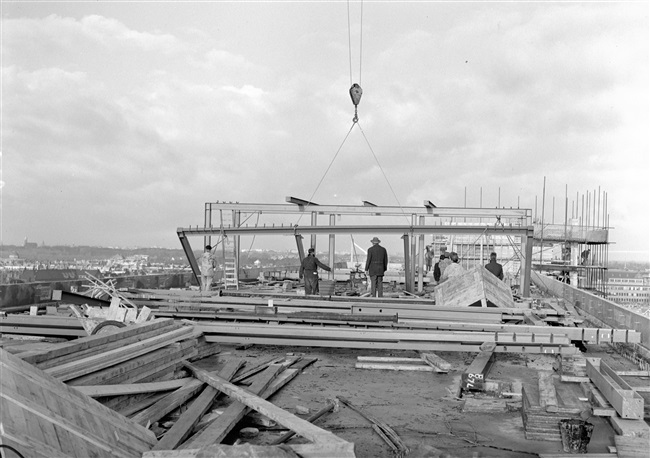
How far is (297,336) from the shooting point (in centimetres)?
949

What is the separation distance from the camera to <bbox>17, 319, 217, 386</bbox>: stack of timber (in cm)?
578

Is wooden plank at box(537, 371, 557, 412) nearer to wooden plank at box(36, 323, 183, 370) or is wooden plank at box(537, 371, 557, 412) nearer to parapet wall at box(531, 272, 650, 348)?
parapet wall at box(531, 272, 650, 348)

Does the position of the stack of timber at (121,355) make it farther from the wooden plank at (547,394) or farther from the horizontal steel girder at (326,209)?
the horizontal steel girder at (326,209)

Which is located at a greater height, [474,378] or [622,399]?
[622,399]

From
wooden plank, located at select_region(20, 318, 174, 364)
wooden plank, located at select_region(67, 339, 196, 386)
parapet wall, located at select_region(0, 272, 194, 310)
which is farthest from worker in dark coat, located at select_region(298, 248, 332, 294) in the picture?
wooden plank, located at select_region(67, 339, 196, 386)

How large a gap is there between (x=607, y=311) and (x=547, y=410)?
7383 mm

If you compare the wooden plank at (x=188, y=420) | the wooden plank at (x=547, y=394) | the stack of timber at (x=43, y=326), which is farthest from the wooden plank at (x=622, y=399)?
the stack of timber at (x=43, y=326)

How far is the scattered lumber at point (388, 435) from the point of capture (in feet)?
15.8

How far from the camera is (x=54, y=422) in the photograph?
3.74 m

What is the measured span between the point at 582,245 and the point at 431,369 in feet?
131

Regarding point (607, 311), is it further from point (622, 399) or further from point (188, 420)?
point (188, 420)

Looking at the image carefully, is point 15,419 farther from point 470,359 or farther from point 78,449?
point 470,359

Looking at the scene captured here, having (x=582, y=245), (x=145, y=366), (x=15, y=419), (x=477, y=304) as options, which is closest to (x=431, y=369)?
(x=145, y=366)

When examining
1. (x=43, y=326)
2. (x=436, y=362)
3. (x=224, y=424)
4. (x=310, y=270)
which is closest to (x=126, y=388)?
(x=224, y=424)
